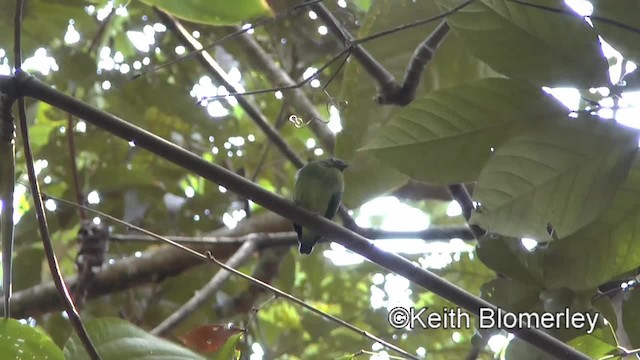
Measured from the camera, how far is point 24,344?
779 mm

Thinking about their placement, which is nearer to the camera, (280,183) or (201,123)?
(201,123)

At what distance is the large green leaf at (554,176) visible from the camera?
31.7 inches

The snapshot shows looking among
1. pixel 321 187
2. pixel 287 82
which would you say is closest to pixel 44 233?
pixel 321 187

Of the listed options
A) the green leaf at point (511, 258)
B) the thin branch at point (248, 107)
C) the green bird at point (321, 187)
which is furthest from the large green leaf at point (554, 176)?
the thin branch at point (248, 107)

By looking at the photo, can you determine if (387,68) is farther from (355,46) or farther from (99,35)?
(99,35)

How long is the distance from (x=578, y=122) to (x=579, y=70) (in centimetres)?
6

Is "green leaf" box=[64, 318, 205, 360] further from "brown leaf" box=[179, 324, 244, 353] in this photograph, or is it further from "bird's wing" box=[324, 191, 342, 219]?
"bird's wing" box=[324, 191, 342, 219]

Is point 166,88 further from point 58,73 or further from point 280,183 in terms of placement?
point 280,183

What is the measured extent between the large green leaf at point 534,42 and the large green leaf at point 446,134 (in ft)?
0.14

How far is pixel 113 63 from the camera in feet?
7.22

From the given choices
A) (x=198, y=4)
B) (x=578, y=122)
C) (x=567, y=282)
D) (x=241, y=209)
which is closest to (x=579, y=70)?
(x=578, y=122)

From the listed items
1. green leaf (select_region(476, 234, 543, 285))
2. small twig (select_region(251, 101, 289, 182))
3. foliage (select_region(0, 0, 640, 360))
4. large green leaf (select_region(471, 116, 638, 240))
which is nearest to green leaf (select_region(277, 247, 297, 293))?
foliage (select_region(0, 0, 640, 360))

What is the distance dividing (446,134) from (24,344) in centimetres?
53

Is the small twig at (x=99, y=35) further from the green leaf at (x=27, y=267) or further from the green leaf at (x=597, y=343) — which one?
the green leaf at (x=597, y=343)
